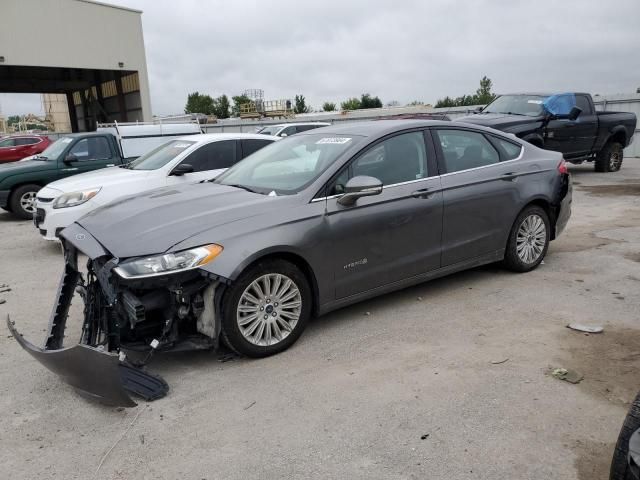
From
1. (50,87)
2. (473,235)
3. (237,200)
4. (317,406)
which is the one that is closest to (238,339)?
(317,406)

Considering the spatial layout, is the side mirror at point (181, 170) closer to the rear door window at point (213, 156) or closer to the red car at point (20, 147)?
the rear door window at point (213, 156)

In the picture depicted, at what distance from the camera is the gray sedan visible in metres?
3.59

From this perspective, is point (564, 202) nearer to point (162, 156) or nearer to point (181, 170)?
point (181, 170)

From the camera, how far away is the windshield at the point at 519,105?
12086 mm

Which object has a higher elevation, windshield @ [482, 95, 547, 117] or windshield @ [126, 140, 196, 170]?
windshield @ [482, 95, 547, 117]

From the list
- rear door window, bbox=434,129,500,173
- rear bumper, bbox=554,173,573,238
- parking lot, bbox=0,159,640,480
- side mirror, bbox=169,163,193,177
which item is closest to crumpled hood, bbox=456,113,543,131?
rear bumper, bbox=554,173,573,238

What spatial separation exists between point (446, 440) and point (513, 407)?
22.1 inches

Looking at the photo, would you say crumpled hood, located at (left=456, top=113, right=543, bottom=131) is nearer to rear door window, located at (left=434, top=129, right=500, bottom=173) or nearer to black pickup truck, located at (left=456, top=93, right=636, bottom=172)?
black pickup truck, located at (left=456, top=93, right=636, bottom=172)

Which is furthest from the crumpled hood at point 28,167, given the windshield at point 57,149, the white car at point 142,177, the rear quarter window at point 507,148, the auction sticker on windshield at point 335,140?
the rear quarter window at point 507,148

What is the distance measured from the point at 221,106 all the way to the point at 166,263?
89.6 m

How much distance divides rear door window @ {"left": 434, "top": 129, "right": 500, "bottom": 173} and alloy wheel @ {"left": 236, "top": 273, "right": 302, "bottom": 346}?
6.73 ft

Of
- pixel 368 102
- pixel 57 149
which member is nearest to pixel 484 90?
pixel 368 102

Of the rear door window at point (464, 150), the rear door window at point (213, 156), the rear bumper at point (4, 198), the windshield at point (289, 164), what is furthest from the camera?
the rear bumper at point (4, 198)

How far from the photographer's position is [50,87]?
116 feet
